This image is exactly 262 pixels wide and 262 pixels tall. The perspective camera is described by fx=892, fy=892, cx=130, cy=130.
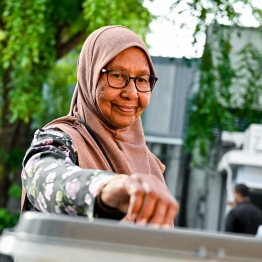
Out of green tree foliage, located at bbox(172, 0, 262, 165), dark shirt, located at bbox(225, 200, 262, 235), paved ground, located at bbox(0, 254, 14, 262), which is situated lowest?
paved ground, located at bbox(0, 254, 14, 262)

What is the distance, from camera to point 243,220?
9195 mm

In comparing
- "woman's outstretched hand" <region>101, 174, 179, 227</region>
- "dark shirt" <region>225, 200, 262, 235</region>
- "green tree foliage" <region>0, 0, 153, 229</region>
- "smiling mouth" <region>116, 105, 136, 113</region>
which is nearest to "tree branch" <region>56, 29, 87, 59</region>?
"green tree foliage" <region>0, 0, 153, 229</region>

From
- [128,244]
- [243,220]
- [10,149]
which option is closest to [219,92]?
[243,220]

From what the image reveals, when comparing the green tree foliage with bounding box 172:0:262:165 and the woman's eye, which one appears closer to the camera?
the woman's eye

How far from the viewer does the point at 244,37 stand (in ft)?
51.7

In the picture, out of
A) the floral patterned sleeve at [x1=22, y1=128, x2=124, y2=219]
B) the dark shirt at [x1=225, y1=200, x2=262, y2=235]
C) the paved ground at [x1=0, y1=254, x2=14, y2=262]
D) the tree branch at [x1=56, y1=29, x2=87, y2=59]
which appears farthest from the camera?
the tree branch at [x1=56, y1=29, x2=87, y2=59]

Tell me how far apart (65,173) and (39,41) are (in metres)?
9.35

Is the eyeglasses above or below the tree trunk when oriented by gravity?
above

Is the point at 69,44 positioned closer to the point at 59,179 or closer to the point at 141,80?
the point at 141,80

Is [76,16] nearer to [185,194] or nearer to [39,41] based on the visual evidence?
[39,41]

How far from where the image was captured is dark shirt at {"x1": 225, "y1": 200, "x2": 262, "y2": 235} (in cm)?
911

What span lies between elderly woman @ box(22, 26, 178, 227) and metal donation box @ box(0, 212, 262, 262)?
0.28 m

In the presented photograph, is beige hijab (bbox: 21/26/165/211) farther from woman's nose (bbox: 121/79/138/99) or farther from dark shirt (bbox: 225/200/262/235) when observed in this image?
dark shirt (bbox: 225/200/262/235)

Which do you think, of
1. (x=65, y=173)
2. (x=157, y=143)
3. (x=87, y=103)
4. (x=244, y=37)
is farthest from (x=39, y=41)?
(x=65, y=173)
